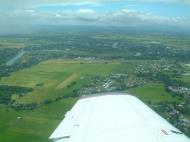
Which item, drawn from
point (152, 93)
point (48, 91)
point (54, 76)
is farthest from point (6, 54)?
point (152, 93)

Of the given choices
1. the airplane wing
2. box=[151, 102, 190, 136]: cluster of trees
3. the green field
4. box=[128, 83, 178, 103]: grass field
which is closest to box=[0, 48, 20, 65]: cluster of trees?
the green field

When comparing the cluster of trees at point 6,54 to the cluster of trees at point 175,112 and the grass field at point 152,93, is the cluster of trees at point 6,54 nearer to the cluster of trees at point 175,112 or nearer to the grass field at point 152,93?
the grass field at point 152,93

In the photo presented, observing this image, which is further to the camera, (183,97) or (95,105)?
(183,97)

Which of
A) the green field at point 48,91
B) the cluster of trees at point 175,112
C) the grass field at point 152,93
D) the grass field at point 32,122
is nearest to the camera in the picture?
the grass field at point 32,122

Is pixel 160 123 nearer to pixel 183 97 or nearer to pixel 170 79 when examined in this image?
pixel 183 97

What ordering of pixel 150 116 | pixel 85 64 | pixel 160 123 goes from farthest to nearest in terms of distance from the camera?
pixel 85 64
pixel 150 116
pixel 160 123

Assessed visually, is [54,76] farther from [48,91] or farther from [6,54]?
[6,54]

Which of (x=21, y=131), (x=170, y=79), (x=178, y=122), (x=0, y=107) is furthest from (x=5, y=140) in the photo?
(x=170, y=79)

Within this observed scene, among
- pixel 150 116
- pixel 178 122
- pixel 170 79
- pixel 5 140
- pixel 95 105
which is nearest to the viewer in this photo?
pixel 150 116

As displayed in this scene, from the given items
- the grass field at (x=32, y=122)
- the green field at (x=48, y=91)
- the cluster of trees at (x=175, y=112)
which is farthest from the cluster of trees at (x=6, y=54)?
the cluster of trees at (x=175, y=112)
